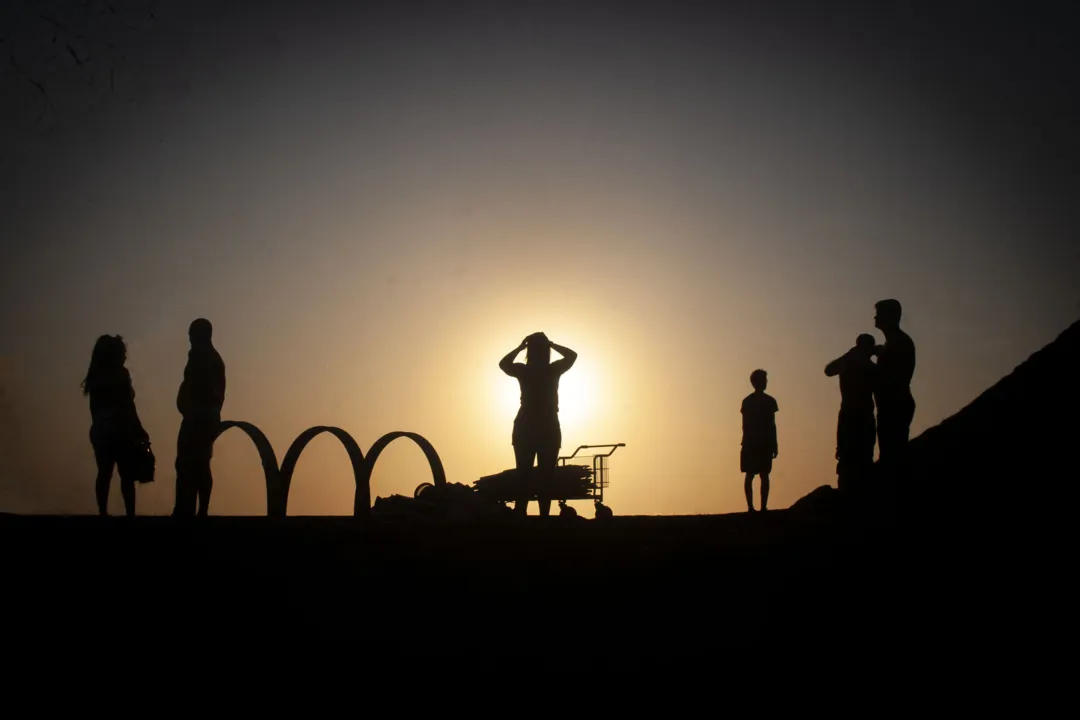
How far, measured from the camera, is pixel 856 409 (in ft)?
33.4

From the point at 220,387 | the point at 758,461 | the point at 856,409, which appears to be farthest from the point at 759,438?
the point at 220,387

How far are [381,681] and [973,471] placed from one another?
5207mm

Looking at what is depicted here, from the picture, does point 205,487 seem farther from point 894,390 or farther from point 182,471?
point 894,390

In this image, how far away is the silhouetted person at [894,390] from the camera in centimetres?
909

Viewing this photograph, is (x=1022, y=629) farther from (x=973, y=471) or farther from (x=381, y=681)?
(x=381, y=681)

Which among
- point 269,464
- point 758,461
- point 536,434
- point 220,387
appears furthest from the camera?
point 758,461

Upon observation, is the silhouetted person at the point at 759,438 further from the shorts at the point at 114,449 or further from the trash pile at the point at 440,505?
the shorts at the point at 114,449

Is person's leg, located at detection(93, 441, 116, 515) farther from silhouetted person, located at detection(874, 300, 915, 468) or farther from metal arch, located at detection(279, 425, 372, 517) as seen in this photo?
silhouetted person, located at detection(874, 300, 915, 468)

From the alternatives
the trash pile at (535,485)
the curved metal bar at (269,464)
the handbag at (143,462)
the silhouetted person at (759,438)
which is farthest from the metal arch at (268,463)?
the silhouetted person at (759,438)

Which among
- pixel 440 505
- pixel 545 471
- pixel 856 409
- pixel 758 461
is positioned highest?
pixel 856 409

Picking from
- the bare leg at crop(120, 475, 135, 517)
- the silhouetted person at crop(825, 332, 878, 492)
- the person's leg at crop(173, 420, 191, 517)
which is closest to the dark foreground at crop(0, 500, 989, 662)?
the person's leg at crop(173, 420, 191, 517)

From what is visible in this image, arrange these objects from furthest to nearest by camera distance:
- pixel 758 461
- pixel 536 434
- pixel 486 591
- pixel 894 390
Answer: pixel 758 461
pixel 536 434
pixel 894 390
pixel 486 591

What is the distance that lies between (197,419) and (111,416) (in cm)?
100

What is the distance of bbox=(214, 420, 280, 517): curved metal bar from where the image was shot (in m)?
11.0
